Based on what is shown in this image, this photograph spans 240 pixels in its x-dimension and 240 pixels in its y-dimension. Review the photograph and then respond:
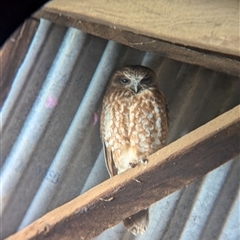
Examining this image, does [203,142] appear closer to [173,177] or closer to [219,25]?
[173,177]

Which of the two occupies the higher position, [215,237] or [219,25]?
[219,25]

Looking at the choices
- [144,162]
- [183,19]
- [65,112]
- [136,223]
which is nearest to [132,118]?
[65,112]

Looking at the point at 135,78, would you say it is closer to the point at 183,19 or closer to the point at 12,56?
the point at 12,56

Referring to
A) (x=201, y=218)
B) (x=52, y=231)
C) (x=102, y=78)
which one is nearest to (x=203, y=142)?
(x=52, y=231)

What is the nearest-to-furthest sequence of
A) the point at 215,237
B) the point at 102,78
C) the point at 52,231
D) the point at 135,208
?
the point at 135,208, the point at 52,231, the point at 215,237, the point at 102,78

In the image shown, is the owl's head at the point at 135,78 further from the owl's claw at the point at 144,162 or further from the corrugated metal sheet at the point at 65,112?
the owl's claw at the point at 144,162

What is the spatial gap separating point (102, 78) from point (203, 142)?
927mm

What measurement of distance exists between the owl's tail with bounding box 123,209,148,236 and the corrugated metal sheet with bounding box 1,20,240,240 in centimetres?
10

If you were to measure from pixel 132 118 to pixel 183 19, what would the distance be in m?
0.71

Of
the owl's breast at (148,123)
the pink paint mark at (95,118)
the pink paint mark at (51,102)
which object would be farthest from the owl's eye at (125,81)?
the pink paint mark at (51,102)

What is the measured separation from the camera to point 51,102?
1.86 m

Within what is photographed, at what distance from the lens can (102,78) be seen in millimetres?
1912

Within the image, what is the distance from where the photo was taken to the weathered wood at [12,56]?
5.91ft

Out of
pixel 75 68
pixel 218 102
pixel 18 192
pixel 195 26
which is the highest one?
pixel 195 26
